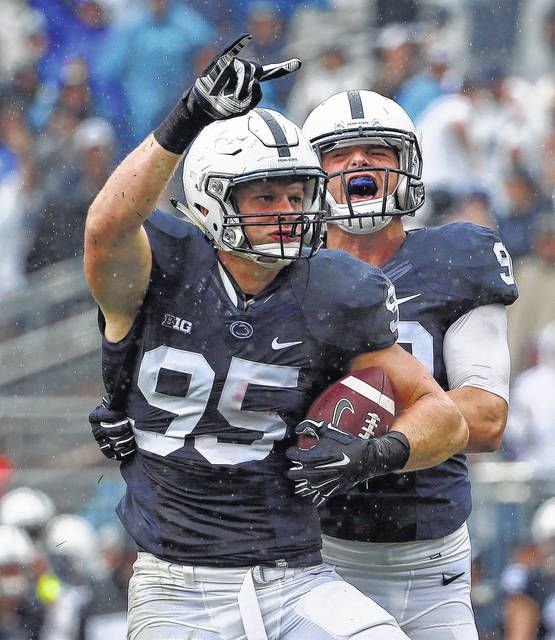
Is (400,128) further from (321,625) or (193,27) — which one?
(193,27)

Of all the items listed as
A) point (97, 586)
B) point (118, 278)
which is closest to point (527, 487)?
point (97, 586)

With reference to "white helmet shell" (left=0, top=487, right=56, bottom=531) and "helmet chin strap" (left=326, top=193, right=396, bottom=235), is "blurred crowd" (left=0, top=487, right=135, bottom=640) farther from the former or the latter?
"helmet chin strap" (left=326, top=193, right=396, bottom=235)

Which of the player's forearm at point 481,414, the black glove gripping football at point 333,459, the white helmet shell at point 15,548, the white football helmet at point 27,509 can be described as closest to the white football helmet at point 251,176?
the black glove gripping football at point 333,459

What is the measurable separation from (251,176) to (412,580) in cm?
124

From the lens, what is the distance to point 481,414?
3.55 metres

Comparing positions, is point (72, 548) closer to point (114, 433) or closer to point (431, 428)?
point (114, 433)

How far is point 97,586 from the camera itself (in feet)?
20.2

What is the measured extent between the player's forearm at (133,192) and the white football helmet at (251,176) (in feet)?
0.77

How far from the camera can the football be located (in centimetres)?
305

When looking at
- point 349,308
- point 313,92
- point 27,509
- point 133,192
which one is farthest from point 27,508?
point 133,192

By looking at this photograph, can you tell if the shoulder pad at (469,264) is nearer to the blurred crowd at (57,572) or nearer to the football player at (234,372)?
the football player at (234,372)

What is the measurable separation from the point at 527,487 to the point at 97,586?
6.32 feet

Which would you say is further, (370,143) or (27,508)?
(27,508)

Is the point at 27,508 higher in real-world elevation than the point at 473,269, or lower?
lower
